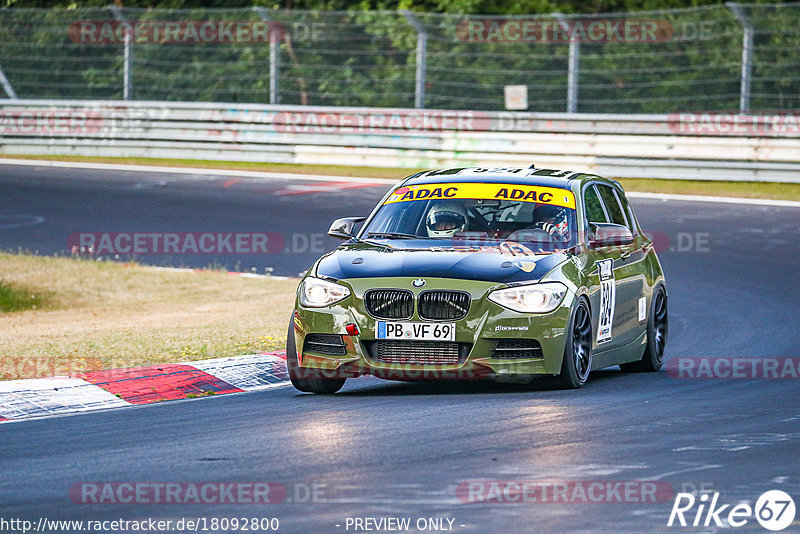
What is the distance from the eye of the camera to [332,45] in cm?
2627

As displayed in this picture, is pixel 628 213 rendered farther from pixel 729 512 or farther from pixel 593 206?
pixel 729 512

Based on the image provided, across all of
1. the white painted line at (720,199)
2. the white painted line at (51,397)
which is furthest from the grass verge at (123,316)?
the white painted line at (720,199)

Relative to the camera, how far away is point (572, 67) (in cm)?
2372

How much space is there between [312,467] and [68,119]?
21.8 metres

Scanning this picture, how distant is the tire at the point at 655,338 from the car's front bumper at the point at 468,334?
83.0 inches

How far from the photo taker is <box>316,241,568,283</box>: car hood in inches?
Answer: 351

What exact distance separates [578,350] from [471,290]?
3.23ft

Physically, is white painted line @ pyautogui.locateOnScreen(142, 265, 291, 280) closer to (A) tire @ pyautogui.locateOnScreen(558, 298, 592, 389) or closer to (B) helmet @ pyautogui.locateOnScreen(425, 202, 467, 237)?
(B) helmet @ pyautogui.locateOnScreen(425, 202, 467, 237)

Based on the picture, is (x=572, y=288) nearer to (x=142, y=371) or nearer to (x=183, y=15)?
(x=142, y=371)

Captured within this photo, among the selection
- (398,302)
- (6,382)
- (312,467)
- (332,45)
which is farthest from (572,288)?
(332,45)

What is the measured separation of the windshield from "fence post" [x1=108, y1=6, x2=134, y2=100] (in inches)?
688

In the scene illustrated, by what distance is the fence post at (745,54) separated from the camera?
883 inches

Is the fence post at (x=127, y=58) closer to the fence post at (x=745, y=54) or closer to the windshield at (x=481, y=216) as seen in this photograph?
the fence post at (x=745, y=54)

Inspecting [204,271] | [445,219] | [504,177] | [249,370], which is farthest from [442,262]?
[204,271]
